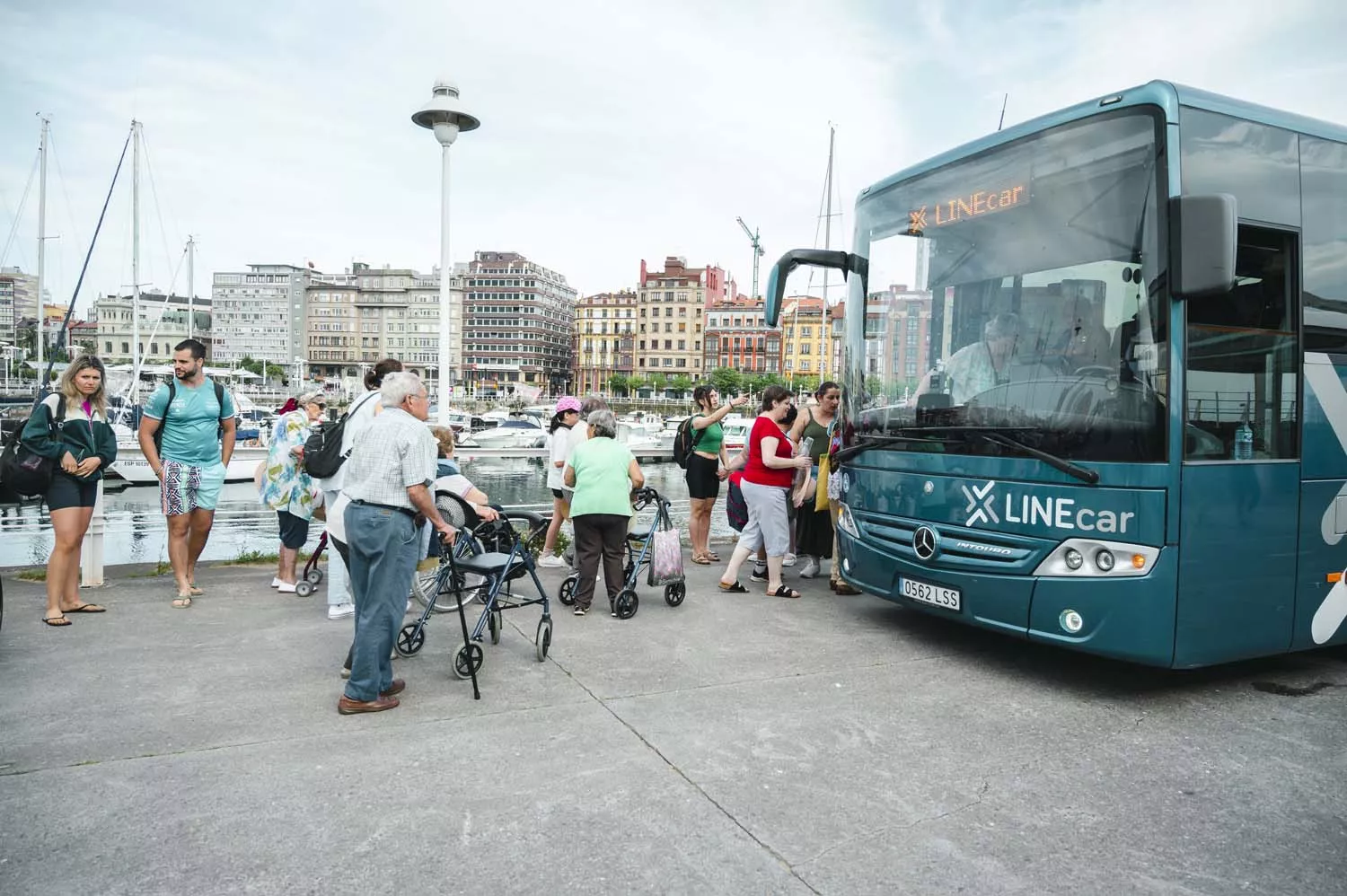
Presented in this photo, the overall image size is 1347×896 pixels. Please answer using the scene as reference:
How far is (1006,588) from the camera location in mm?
5719

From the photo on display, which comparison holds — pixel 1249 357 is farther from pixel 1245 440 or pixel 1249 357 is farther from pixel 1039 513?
pixel 1039 513

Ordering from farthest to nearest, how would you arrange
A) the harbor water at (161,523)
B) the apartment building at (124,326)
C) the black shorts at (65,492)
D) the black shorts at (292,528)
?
the apartment building at (124,326) → the harbor water at (161,523) → the black shorts at (292,528) → the black shorts at (65,492)

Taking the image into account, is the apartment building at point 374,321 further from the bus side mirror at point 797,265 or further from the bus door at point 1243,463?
the bus door at point 1243,463

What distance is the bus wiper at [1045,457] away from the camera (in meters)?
5.27

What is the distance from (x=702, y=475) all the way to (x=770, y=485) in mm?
1659

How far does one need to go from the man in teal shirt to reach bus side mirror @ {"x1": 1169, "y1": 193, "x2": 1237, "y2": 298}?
22.3 feet

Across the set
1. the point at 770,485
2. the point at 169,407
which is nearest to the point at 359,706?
the point at 169,407

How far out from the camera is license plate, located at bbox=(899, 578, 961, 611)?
610cm

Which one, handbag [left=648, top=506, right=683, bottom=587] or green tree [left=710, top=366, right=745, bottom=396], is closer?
handbag [left=648, top=506, right=683, bottom=587]

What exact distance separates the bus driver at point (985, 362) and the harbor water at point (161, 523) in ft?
13.2

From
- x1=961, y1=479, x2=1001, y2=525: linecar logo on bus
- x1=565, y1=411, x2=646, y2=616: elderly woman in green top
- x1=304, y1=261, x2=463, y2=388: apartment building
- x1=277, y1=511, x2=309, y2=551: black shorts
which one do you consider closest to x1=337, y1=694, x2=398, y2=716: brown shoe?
x1=565, y1=411, x2=646, y2=616: elderly woman in green top

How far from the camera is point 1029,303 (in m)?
5.73

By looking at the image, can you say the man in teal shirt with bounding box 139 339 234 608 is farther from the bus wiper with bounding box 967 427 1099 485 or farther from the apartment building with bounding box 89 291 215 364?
the apartment building with bounding box 89 291 215 364

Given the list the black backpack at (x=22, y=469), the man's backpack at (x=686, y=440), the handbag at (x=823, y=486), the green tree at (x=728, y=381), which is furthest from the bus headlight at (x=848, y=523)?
the green tree at (x=728, y=381)
